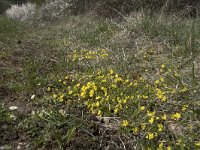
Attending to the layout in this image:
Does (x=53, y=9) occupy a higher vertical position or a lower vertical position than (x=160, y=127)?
higher

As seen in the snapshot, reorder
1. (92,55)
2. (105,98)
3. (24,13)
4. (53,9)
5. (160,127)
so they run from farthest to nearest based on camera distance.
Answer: (24,13)
(53,9)
(92,55)
(105,98)
(160,127)

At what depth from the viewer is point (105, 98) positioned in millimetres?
3115

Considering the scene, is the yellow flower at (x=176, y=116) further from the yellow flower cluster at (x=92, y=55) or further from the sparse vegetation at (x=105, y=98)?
the yellow flower cluster at (x=92, y=55)

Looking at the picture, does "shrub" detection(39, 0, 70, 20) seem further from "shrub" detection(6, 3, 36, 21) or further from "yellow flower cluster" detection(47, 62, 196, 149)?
"yellow flower cluster" detection(47, 62, 196, 149)

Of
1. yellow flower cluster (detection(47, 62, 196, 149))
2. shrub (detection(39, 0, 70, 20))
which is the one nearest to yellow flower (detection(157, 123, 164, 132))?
yellow flower cluster (detection(47, 62, 196, 149))

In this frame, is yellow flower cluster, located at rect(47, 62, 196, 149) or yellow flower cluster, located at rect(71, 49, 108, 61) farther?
yellow flower cluster, located at rect(71, 49, 108, 61)

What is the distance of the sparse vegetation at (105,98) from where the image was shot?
253 cm

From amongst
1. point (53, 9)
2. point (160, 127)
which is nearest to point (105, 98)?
point (160, 127)

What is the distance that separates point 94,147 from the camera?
8.13 ft

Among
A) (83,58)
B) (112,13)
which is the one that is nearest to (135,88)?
(83,58)

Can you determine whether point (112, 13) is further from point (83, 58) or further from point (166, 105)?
point (166, 105)

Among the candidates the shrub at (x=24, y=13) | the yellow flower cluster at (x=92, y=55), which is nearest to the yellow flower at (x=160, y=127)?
the yellow flower cluster at (x=92, y=55)

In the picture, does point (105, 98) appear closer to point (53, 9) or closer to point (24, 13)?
point (53, 9)

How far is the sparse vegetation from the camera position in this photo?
253cm
